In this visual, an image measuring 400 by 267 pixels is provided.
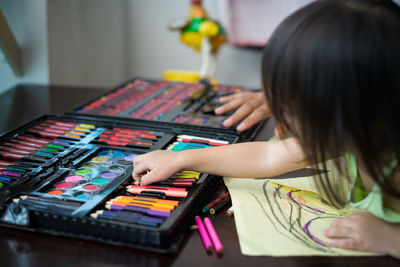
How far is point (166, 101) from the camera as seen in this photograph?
1223 millimetres

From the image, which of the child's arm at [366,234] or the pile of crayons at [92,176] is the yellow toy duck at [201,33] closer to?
the pile of crayons at [92,176]

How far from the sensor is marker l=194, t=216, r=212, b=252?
24.4 inches

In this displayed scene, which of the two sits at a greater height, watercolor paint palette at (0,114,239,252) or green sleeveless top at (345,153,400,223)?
green sleeveless top at (345,153,400,223)

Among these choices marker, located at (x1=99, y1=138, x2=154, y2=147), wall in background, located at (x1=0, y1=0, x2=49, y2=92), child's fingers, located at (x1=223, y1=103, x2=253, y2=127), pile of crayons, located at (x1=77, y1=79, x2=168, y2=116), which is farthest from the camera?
wall in background, located at (x1=0, y1=0, x2=49, y2=92)

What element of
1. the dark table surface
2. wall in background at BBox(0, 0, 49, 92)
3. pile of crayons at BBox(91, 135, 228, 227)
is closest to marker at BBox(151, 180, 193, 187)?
pile of crayons at BBox(91, 135, 228, 227)

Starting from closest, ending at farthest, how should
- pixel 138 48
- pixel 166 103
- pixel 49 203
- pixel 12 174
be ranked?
pixel 49 203 → pixel 12 174 → pixel 166 103 → pixel 138 48

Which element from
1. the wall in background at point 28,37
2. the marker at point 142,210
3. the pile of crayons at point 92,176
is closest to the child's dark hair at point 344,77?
the marker at point 142,210

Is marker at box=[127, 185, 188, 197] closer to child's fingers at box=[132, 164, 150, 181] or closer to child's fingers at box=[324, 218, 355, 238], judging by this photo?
child's fingers at box=[132, 164, 150, 181]

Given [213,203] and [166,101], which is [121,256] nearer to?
[213,203]

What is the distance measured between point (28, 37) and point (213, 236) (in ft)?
3.43

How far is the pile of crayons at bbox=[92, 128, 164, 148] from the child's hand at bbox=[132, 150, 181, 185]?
128mm

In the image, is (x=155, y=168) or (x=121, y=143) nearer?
(x=155, y=168)

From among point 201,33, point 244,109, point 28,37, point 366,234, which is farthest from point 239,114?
point 201,33

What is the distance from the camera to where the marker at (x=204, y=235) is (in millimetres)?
619
